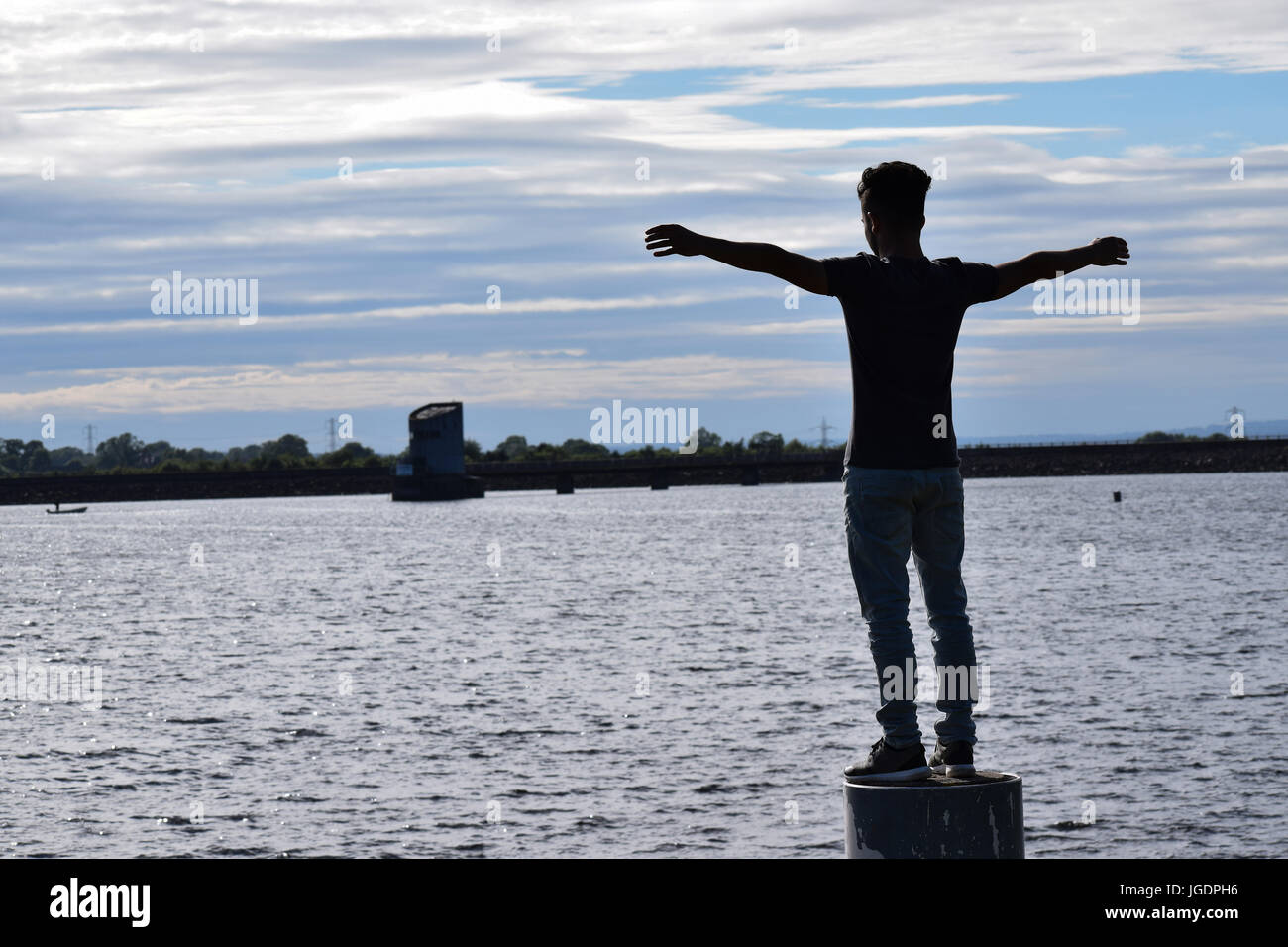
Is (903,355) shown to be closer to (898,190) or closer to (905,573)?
(898,190)

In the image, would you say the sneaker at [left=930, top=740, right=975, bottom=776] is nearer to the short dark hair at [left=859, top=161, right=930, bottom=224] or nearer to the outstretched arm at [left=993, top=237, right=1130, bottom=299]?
the outstretched arm at [left=993, top=237, right=1130, bottom=299]

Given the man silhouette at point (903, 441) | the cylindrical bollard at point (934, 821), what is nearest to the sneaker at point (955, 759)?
the man silhouette at point (903, 441)

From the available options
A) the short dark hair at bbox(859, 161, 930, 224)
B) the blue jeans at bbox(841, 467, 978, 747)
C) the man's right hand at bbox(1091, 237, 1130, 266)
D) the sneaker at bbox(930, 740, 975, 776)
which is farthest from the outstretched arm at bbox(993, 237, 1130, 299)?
the sneaker at bbox(930, 740, 975, 776)

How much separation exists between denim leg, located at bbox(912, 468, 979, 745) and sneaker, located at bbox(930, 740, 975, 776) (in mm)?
39

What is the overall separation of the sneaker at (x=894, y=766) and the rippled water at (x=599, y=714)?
19.7m

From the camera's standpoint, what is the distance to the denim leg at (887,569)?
22.4 ft

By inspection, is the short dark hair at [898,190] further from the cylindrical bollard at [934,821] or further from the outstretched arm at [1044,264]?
the cylindrical bollard at [934,821]

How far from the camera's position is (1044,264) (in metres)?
7.24

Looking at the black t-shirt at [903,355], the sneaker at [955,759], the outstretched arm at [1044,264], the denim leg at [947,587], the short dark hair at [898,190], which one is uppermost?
the short dark hair at [898,190]

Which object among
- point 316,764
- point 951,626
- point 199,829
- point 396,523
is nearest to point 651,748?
point 316,764

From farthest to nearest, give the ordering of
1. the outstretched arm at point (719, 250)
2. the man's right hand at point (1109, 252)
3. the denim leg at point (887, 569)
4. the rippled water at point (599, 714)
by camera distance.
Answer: the rippled water at point (599, 714) → the man's right hand at point (1109, 252) → the denim leg at point (887, 569) → the outstretched arm at point (719, 250)

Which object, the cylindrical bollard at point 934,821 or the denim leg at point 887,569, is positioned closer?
the cylindrical bollard at point 934,821

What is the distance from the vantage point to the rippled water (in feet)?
95.0
